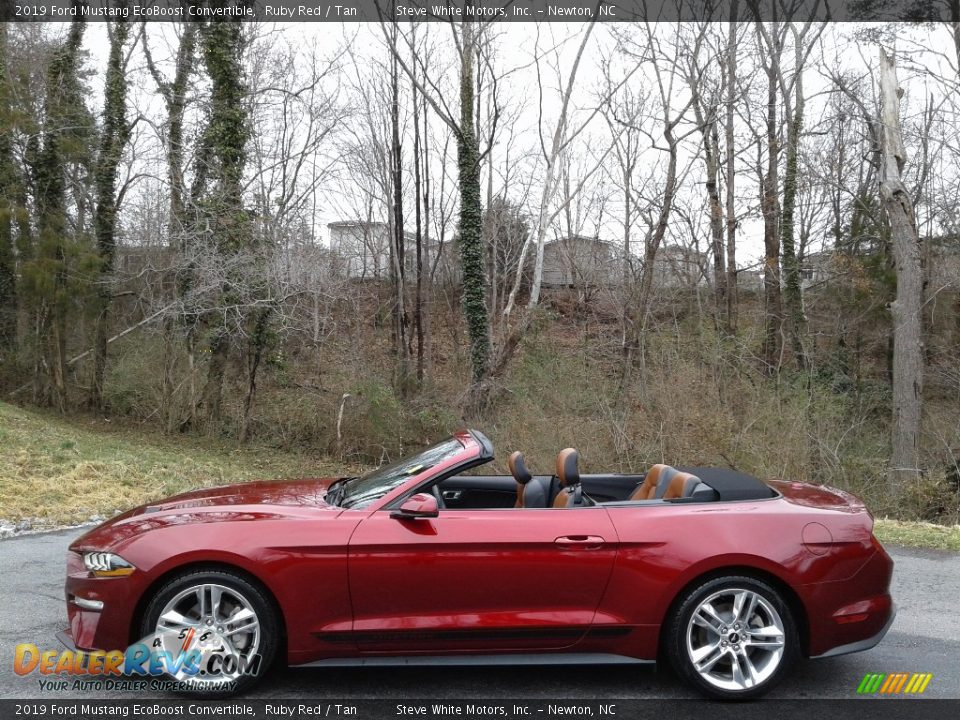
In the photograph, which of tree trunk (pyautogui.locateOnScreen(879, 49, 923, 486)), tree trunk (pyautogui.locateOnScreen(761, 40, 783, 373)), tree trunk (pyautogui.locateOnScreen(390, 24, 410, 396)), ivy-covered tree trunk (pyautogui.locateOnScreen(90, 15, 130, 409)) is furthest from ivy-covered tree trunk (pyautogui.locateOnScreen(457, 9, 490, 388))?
ivy-covered tree trunk (pyautogui.locateOnScreen(90, 15, 130, 409))

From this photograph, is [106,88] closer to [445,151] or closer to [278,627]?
[445,151]

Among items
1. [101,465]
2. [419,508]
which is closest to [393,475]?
[419,508]

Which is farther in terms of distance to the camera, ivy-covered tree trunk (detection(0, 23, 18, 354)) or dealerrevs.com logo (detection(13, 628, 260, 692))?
ivy-covered tree trunk (detection(0, 23, 18, 354))

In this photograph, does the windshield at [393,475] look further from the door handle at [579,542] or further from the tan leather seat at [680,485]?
the tan leather seat at [680,485]

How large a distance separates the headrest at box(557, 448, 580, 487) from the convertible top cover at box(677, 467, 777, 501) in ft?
2.39

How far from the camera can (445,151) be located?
31.6m

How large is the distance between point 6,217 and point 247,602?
926 inches

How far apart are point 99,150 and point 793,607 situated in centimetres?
2514

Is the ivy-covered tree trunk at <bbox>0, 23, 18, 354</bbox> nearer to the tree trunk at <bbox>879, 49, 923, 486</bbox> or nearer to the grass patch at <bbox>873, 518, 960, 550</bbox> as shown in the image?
the tree trunk at <bbox>879, 49, 923, 486</bbox>

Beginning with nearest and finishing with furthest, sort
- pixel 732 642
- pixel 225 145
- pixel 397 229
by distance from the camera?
pixel 732 642
pixel 225 145
pixel 397 229

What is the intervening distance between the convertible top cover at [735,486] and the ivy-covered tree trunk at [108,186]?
2298 centimetres

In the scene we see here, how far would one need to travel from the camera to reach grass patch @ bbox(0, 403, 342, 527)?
1028cm

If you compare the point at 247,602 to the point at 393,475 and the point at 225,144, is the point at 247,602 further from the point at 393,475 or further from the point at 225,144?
the point at 225,144

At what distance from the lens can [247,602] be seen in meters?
3.94
